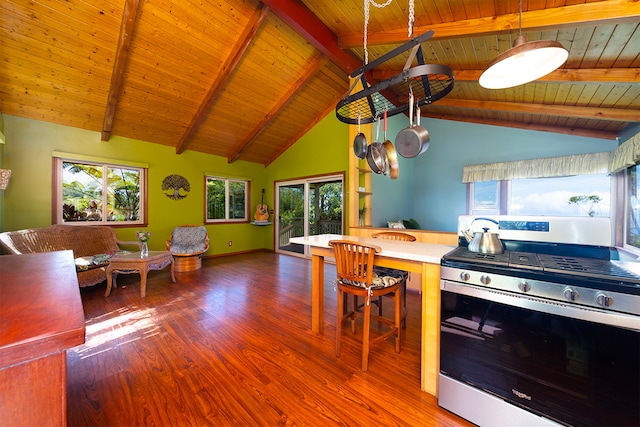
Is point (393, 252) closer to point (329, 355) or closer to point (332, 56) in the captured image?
point (329, 355)

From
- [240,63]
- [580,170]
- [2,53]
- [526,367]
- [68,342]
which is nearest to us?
[68,342]

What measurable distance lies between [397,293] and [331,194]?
12.5 feet

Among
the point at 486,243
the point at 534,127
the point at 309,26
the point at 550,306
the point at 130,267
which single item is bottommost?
the point at 130,267

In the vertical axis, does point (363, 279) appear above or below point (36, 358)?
below

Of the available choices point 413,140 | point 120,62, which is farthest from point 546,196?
point 120,62

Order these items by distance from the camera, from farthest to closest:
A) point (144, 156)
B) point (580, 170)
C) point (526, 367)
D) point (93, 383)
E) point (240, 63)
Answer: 1. point (144, 156)
2. point (580, 170)
3. point (240, 63)
4. point (93, 383)
5. point (526, 367)

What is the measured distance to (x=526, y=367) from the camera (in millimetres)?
1176

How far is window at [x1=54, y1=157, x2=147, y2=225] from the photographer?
4.04 m

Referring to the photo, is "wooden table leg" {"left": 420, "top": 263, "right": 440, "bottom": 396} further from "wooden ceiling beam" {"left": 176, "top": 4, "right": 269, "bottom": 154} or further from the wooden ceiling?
"wooden ceiling beam" {"left": 176, "top": 4, "right": 269, "bottom": 154}

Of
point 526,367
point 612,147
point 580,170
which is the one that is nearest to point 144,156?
point 526,367

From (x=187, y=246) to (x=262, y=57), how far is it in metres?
3.64

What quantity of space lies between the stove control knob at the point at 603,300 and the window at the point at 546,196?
4.42 m

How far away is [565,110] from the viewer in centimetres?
322

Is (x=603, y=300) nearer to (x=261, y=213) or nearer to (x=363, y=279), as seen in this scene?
(x=363, y=279)
